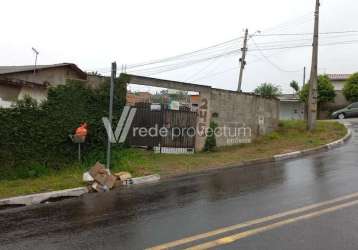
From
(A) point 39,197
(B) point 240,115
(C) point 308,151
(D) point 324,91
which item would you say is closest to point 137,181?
(A) point 39,197

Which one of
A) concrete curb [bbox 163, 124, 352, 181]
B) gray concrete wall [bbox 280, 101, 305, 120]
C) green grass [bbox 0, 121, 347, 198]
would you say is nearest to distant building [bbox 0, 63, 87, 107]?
green grass [bbox 0, 121, 347, 198]

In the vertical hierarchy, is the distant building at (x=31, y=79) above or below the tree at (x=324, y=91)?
below

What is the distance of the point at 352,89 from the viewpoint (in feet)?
147

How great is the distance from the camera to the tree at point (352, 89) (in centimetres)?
4462

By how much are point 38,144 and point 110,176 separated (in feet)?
9.15

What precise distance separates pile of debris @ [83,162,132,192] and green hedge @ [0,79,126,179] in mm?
2138

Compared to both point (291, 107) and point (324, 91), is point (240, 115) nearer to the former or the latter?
point (324, 91)

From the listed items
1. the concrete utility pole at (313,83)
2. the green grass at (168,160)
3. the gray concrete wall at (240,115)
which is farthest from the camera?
the concrete utility pole at (313,83)

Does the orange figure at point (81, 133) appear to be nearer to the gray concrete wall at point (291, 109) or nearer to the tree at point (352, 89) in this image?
the tree at point (352, 89)

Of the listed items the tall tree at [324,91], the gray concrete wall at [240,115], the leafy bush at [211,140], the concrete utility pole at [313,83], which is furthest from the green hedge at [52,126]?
the tall tree at [324,91]

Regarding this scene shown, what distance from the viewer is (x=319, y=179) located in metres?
10.5

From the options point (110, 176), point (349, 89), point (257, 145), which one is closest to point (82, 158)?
point (110, 176)

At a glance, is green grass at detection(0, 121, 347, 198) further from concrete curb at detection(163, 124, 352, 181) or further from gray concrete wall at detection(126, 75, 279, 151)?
gray concrete wall at detection(126, 75, 279, 151)

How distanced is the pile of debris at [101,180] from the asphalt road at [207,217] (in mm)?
486
